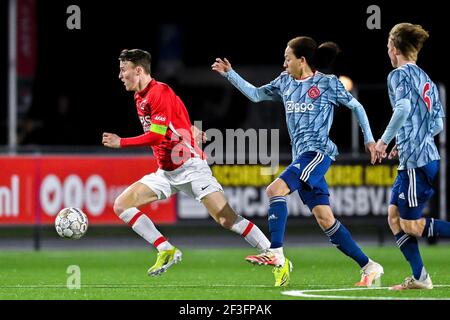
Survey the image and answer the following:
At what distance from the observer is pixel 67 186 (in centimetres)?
1773

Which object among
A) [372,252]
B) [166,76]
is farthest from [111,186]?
[166,76]

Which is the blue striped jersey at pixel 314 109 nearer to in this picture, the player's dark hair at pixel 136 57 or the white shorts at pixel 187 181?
the white shorts at pixel 187 181

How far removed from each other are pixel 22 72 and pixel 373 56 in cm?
1109

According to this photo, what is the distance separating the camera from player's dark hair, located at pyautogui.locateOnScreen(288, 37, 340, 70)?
11086 mm

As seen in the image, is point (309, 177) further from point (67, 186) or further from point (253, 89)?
point (67, 186)

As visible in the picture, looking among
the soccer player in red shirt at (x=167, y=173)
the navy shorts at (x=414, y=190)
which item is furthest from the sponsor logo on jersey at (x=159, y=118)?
the navy shorts at (x=414, y=190)

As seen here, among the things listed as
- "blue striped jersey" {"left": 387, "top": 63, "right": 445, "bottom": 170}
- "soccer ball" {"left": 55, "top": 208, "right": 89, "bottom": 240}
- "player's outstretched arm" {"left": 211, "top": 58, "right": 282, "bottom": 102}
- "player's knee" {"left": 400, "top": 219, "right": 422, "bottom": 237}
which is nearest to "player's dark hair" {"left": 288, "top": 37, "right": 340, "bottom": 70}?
"player's outstretched arm" {"left": 211, "top": 58, "right": 282, "bottom": 102}

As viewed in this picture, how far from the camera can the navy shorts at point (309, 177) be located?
10.9 m

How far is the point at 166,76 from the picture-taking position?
96.4ft

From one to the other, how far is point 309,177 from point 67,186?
A: 7531mm

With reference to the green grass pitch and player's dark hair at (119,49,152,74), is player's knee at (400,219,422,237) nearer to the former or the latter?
the green grass pitch

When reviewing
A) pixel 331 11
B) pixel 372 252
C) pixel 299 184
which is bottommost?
pixel 372 252

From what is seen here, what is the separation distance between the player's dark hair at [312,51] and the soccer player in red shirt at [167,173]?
137 centimetres

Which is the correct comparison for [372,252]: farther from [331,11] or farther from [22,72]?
[331,11]
